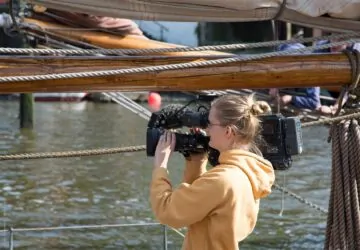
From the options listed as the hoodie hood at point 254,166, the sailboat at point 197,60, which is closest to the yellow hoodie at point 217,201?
the hoodie hood at point 254,166

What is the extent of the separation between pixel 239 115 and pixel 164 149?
313 mm

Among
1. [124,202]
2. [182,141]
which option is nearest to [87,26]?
[124,202]

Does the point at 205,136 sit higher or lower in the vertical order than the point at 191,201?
higher

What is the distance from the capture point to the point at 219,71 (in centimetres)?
434

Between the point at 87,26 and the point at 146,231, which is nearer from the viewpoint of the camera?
the point at 146,231

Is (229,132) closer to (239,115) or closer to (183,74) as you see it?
(239,115)

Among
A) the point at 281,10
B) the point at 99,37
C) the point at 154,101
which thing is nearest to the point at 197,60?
the point at 281,10

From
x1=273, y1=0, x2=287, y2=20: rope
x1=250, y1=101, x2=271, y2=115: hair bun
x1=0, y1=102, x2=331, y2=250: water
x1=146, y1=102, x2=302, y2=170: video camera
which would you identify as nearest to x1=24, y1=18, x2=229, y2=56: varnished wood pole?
x1=0, y1=102, x2=331, y2=250: water

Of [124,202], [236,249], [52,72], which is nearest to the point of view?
[236,249]

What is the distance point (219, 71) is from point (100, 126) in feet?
44.8

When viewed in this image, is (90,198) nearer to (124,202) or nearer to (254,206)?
(124,202)

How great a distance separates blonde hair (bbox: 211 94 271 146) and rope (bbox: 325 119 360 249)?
1427 mm

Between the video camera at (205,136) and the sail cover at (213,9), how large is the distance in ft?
3.02

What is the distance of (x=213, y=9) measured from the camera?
4.40 meters
